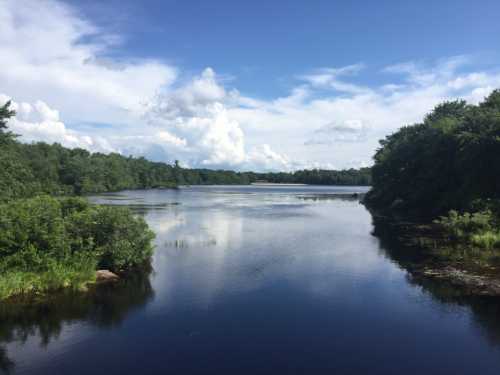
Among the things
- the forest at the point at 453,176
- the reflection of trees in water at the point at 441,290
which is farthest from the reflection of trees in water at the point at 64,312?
the forest at the point at 453,176

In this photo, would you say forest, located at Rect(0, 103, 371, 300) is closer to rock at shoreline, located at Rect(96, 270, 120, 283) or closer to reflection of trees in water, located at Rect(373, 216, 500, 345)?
rock at shoreline, located at Rect(96, 270, 120, 283)

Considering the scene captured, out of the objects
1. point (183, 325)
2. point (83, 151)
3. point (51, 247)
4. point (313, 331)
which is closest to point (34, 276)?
point (51, 247)

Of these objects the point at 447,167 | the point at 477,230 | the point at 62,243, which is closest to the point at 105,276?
the point at 62,243

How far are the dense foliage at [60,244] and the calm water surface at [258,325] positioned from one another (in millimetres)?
1635

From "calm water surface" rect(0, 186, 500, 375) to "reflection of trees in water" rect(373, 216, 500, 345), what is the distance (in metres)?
0.12

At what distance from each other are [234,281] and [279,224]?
89.0 ft

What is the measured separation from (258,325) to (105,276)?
1191cm

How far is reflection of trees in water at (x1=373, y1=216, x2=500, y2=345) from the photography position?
19.2 meters

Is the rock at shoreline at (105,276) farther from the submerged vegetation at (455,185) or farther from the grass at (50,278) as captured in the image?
the submerged vegetation at (455,185)

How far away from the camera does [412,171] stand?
7112cm

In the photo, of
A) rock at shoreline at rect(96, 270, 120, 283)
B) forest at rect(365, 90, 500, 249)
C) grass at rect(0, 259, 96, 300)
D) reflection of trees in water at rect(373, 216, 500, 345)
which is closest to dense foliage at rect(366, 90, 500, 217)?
forest at rect(365, 90, 500, 249)

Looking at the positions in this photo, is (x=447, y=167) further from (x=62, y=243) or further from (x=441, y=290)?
(x=62, y=243)

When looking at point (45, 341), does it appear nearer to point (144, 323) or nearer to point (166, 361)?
point (144, 323)

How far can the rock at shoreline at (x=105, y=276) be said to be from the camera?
25.6m
